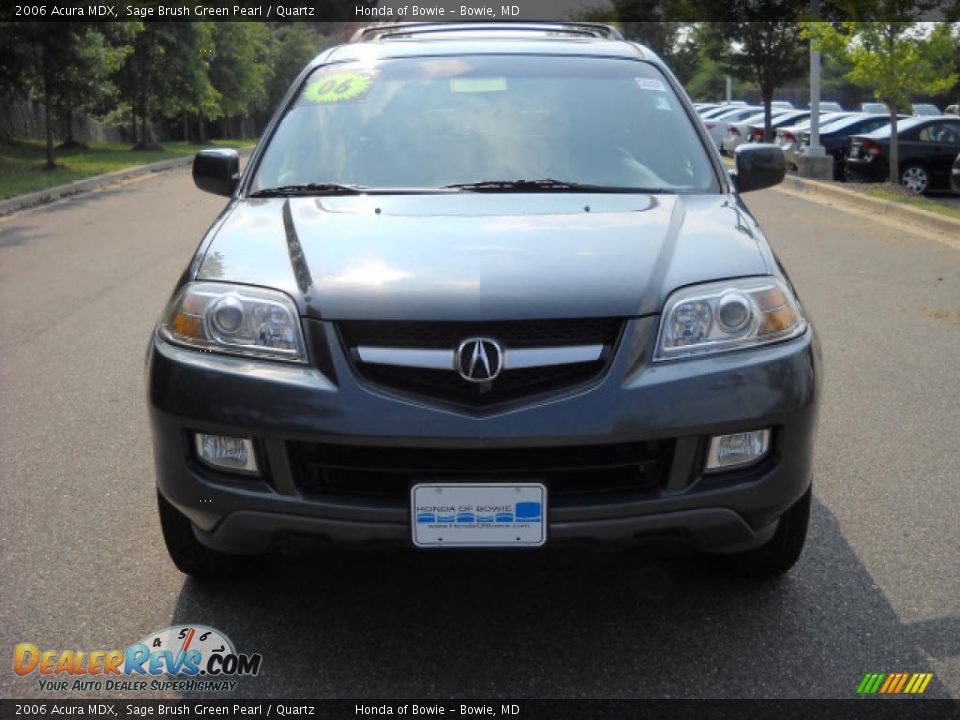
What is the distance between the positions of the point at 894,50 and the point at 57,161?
20.2 m

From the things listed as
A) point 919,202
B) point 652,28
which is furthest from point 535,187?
point 652,28

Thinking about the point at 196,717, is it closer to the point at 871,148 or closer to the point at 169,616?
the point at 169,616

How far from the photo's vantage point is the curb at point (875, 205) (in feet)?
44.1

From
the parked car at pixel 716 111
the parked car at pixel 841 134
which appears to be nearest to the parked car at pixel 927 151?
the parked car at pixel 841 134

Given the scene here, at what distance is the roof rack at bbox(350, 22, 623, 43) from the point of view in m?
5.36

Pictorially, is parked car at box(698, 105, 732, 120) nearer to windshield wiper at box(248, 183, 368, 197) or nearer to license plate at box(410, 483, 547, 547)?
windshield wiper at box(248, 183, 368, 197)

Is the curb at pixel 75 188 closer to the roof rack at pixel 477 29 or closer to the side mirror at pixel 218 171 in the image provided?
the roof rack at pixel 477 29

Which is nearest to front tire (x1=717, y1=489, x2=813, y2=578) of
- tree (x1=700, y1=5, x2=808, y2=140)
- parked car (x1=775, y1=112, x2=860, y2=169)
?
parked car (x1=775, y1=112, x2=860, y2=169)

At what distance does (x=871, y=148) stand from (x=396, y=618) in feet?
57.7

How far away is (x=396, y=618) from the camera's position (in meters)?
3.43

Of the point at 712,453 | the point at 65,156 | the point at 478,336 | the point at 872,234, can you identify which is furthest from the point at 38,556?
the point at 65,156

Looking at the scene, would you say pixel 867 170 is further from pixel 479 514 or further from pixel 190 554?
pixel 479 514

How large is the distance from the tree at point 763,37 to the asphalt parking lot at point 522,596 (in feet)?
85.2

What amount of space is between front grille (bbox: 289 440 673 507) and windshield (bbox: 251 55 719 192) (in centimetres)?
136
